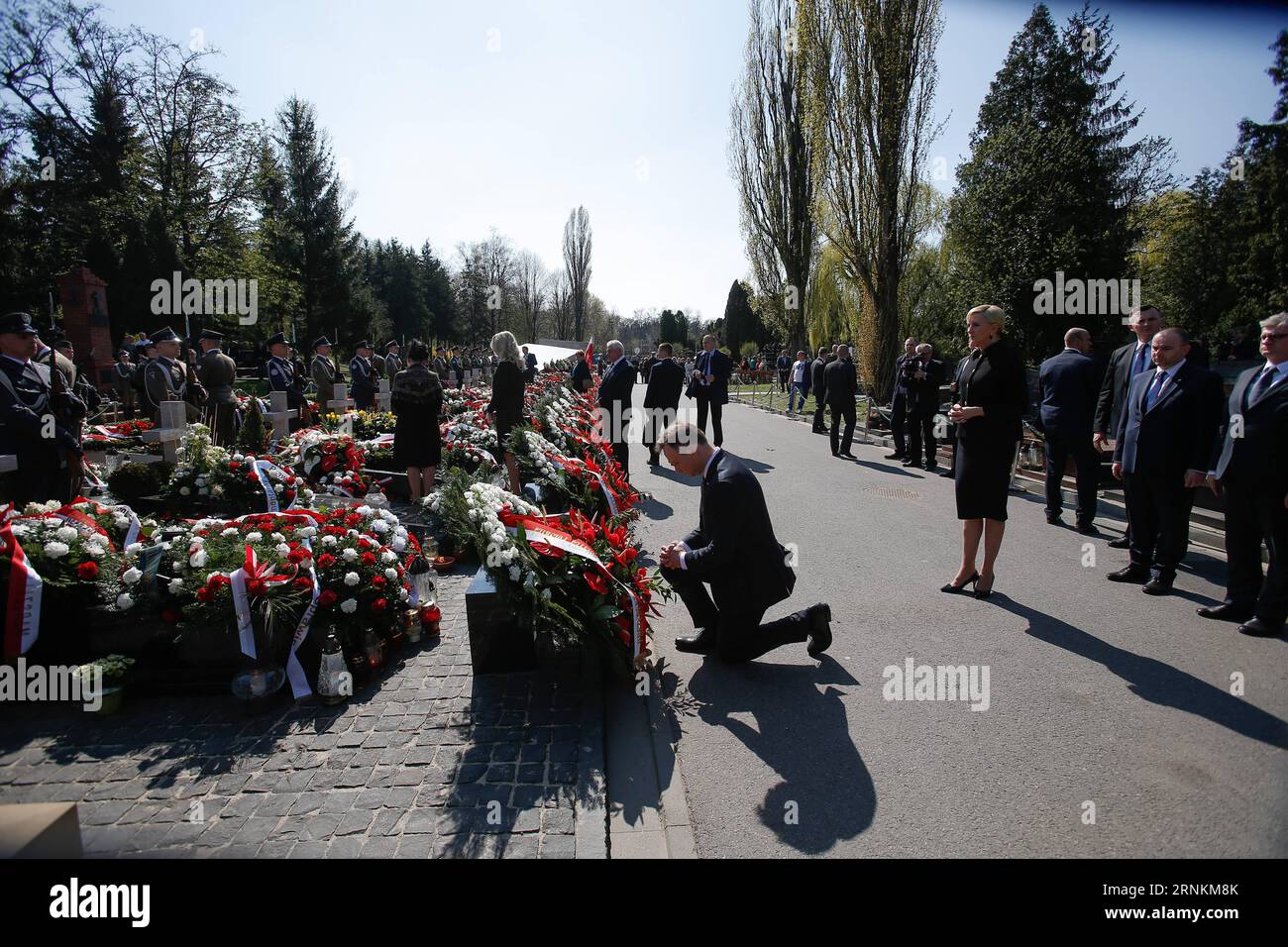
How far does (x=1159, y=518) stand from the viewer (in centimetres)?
607

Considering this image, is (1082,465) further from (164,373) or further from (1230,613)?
(164,373)

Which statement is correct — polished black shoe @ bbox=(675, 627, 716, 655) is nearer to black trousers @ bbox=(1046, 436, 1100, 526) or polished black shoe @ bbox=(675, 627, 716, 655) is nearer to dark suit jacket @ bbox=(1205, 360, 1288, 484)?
dark suit jacket @ bbox=(1205, 360, 1288, 484)

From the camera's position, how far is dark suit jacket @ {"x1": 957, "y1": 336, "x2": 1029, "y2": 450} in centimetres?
570

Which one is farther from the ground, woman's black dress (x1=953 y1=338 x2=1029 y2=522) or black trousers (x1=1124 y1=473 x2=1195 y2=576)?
woman's black dress (x1=953 y1=338 x2=1029 y2=522)

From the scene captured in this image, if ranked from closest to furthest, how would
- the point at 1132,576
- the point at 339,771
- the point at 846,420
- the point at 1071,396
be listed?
the point at 339,771
the point at 1132,576
the point at 1071,396
the point at 846,420

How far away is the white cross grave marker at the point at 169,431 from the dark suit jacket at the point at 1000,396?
8981mm

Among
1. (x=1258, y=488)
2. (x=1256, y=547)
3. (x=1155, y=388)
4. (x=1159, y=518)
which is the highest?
(x=1155, y=388)

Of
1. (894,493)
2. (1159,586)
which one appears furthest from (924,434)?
(1159,586)

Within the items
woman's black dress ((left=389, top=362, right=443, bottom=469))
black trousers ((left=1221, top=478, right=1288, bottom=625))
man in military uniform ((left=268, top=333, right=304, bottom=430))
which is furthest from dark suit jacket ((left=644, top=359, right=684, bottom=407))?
black trousers ((left=1221, top=478, right=1288, bottom=625))

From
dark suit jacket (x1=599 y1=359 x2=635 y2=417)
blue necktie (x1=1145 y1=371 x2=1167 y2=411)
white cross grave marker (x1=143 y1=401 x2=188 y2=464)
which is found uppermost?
dark suit jacket (x1=599 y1=359 x2=635 y2=417)

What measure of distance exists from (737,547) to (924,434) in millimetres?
9471

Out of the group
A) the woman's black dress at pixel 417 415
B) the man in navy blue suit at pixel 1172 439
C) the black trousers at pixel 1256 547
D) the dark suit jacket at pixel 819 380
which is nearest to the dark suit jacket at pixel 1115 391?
the man in navy blue suit at pixel 1172 439

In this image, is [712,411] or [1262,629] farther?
[712,411]

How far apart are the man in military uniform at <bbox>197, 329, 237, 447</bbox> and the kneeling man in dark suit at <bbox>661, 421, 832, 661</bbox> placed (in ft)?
28.4
